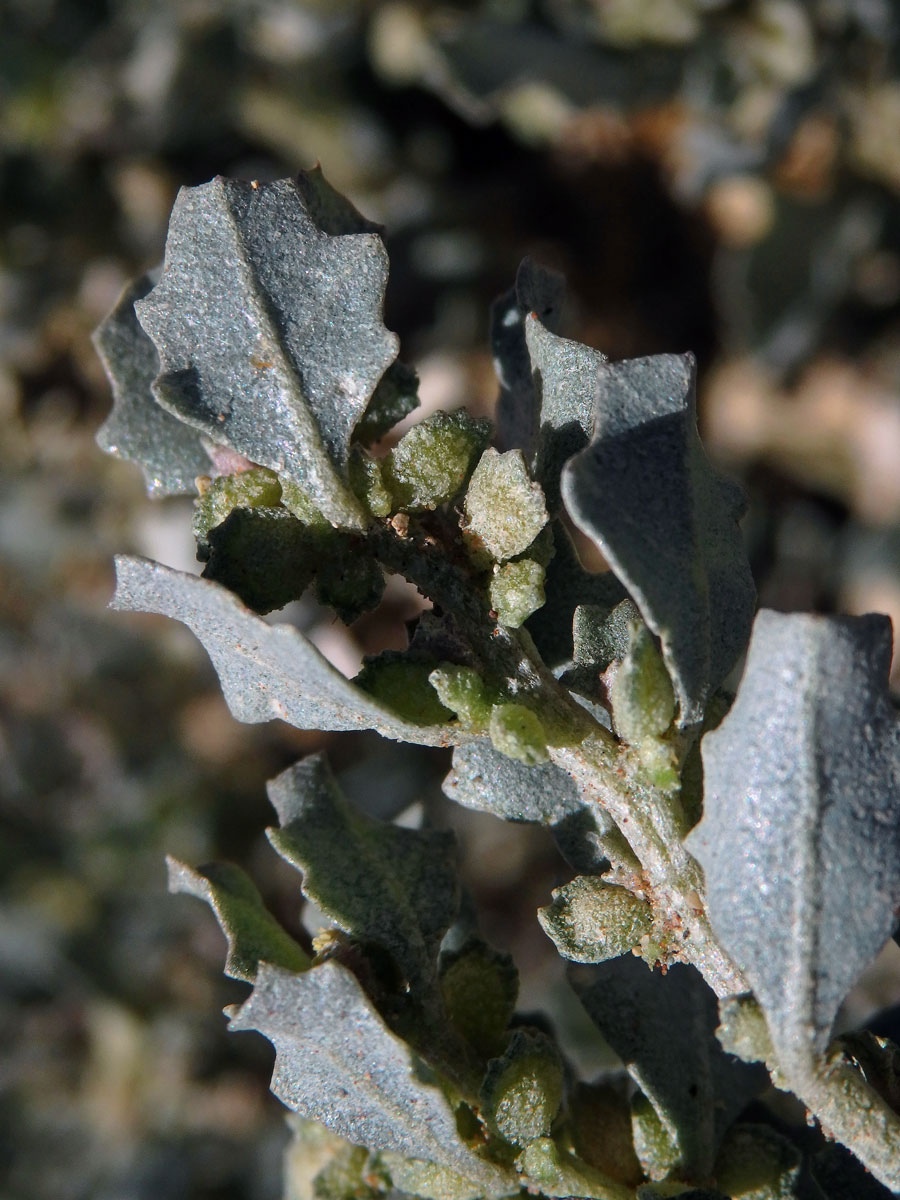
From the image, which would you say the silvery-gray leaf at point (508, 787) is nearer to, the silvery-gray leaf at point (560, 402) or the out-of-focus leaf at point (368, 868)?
the out-of-focus leaf at point (368, 868)

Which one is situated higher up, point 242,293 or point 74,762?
point 242,293

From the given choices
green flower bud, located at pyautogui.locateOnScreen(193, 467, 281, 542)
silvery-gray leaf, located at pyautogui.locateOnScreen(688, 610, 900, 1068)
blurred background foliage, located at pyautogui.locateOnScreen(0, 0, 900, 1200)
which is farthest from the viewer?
blurred background foliage, located at pyautogui.locateOnScreen(0, 0, 900, 1200)

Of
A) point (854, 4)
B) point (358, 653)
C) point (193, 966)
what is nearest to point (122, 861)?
point (193, 966)

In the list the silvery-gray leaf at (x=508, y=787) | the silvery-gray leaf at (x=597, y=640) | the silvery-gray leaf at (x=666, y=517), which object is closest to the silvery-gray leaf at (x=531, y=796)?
the silvery-gray leaf at (x=508, y=787)

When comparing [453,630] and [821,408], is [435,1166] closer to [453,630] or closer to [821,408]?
[453,630]

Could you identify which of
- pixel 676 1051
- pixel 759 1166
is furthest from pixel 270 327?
pixel 759 1166

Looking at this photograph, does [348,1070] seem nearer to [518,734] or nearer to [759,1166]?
[518,734]

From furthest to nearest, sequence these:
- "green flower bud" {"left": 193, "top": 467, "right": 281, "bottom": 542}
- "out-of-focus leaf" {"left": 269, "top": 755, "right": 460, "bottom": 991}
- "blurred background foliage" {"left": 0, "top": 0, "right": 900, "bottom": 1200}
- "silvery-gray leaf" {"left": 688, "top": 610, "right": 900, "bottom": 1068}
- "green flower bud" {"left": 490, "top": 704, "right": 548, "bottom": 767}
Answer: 1. "blurred background foliage" {"left": 0, "top": 0, "right": 900, "bottom": 1200}
2. "out-of-focus leaf" {"left": 269, "top": 755, "right": 460, "bottom": 991}
3. "green flower bud" {"left": 193, "top": 467, "right": 281, "bottom": 542}
4. "green flower bud" {"left": 490, "top": 704, "right": 548, "bottom": 767}
5. "silvery-gray leaf" {"left": 688, "top": 610, "right": 900, "bottom": 1068}

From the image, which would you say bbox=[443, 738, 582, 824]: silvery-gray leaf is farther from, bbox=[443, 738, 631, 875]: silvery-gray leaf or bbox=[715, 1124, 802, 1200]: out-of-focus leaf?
bbox=[715, 1124, 802, 1200]: out-of-focus leaf

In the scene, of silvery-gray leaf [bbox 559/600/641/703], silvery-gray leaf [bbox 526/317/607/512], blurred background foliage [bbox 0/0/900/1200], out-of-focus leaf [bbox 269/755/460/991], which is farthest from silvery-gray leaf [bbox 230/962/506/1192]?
blurred background foliage [bbox 0/0/900/1200]
